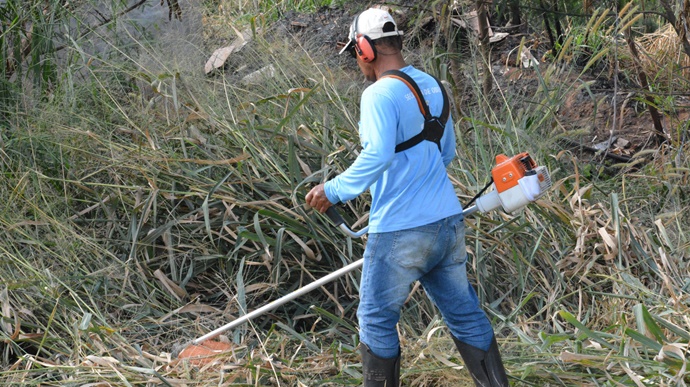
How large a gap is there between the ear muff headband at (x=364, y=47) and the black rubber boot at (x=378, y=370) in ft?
3.61

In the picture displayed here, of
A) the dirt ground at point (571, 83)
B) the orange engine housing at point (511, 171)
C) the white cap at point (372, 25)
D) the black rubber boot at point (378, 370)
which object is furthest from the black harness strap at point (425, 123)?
the dirt ground at point (571, 83)

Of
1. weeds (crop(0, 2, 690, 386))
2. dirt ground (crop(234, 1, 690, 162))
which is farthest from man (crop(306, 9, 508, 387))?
dirt ground (crop(234, 1, 690, 162))

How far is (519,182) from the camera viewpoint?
3.08 meters

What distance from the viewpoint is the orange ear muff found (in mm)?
3068

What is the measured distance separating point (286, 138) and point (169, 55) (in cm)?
116

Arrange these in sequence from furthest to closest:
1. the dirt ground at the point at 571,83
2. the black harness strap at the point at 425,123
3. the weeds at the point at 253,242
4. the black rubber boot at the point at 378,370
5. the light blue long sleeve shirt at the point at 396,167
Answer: the dirt ground at the point at 571,83 < the weeds at the point at 253,242 < the black rubber boot at the point at 378,370 < the black harness strap at the point at 425,123 < the light blue long sleeve shirt at the point at 396,167

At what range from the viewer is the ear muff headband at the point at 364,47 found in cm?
307

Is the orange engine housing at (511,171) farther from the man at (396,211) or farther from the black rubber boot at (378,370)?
the black rubber boot at (378,370)

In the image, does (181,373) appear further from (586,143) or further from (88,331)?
(586,143)

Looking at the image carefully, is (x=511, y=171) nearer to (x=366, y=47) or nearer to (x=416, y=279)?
(x=416, y=279)

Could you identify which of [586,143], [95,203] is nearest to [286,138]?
[95,203]

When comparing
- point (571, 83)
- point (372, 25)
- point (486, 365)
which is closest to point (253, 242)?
point (486, 365)

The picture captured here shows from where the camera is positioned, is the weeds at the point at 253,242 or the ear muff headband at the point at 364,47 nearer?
the ear muff headband at the point at 364,47

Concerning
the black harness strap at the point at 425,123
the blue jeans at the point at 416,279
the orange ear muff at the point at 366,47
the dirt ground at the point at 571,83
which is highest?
the orange ear muff at the point at 366,47
